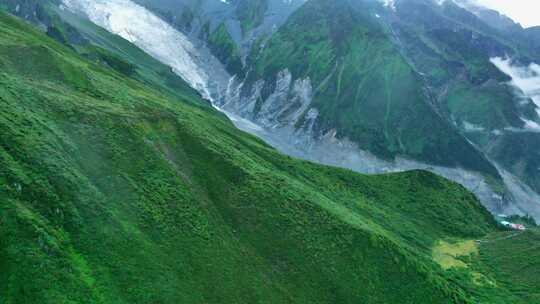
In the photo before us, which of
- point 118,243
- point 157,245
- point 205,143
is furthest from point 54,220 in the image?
point 205,143

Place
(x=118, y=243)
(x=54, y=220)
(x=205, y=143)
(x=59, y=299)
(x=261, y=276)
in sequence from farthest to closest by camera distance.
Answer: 1. (x=205, y=143)
2. (x=261, y=276)
3. (x=118, y=243)
4. (x=54, y=220)
5. (x=59, y=299)

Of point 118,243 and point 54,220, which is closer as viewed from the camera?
point 54,220

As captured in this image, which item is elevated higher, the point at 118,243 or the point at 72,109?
the point at 72,109

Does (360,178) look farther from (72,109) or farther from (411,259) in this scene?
(72,109)

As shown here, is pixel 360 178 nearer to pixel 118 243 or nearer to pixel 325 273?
pixel 325 273

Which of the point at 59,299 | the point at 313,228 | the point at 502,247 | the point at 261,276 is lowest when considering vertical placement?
the point at 59,299

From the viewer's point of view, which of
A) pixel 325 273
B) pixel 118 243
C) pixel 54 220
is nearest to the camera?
pixel 54 220
